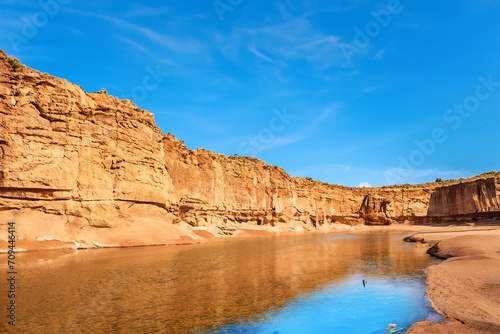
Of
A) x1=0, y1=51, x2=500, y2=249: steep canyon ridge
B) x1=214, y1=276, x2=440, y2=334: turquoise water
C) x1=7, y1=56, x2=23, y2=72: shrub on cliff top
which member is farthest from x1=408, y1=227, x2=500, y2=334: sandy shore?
x1=7, y1=56, x2=23, y2=72: shrub on cliff top

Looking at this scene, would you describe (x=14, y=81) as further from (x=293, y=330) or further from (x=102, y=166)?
(x=293, y=330)

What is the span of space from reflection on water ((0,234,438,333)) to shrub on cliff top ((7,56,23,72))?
14.2 metres

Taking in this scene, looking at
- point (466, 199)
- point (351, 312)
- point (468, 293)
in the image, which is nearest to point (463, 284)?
point (468, 293)

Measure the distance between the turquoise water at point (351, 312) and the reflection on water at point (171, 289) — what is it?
21 centimetres

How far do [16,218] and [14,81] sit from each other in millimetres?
9735

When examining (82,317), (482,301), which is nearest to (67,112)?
(82,317)

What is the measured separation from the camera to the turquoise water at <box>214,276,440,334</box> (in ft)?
20.5

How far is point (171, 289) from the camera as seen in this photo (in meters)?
9.77

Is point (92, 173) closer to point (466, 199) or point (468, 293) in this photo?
point (468, 293)

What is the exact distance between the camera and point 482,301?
6.70 meters

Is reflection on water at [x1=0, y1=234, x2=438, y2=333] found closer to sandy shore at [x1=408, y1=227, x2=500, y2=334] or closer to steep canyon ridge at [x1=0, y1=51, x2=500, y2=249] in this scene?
sandy shore at [x1=408, y1=227, x2=500, y2=334]

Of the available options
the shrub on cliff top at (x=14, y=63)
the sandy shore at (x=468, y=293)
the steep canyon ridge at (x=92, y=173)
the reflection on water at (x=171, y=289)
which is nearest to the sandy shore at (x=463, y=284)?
the sandy shore at (x=468, y=293)

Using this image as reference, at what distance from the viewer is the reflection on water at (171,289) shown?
6715 millimetres

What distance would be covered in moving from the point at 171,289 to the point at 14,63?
2173 cm
